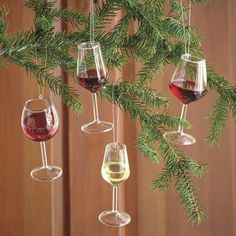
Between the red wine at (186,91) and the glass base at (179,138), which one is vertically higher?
the red wine at (186,91)

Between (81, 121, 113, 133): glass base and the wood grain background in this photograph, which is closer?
(81, 121, 113, 133): glass base

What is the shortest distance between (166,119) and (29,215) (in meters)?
0.87

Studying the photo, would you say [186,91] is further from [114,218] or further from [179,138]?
[114,218]

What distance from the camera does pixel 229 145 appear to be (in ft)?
4.56

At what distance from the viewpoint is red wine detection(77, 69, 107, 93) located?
590 millimetres

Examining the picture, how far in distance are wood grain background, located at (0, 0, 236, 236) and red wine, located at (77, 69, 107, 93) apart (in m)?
0.78

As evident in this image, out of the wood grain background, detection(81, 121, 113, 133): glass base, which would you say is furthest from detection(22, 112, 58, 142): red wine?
the wood grain background

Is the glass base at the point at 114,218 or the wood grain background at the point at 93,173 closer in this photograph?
the glass base at the point at 114,218

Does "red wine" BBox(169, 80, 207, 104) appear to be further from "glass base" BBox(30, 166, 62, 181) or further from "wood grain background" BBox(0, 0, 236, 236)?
"wood grain background" BBox(0, 0, 236, 236)

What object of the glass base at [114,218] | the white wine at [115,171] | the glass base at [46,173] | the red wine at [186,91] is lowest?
the glass base at [114,218]

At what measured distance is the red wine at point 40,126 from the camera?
0.61 meters

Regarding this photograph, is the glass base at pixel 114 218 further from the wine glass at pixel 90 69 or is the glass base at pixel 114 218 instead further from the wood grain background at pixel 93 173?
the wood grain background at pixel 93 173

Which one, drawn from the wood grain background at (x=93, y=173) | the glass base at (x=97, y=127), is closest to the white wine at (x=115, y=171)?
the glass base at (x=97, y=127)

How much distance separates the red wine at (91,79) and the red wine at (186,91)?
0.08m
